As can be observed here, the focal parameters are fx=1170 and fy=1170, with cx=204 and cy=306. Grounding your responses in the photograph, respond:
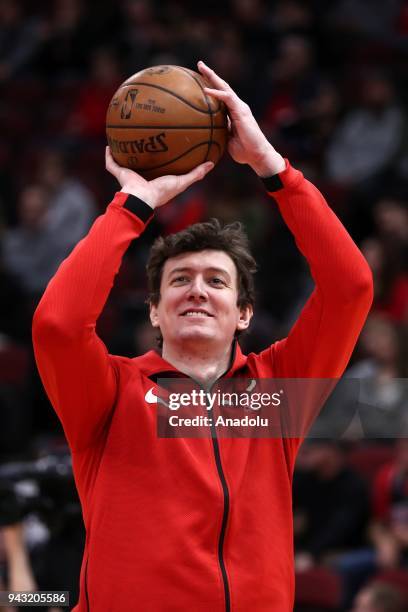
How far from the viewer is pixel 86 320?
9.75 feet

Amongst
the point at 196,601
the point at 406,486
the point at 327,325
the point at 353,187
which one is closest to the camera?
the point at 196,601

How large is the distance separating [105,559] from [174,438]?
14.0 inches

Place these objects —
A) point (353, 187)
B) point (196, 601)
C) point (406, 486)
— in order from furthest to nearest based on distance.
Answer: point (353, 187)
point (406, 486)
point (196, 601)

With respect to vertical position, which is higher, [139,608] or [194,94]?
[194,94]

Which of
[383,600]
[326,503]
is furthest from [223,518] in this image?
[326,503]

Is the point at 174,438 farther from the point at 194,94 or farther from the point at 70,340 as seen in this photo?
the point at 194,94

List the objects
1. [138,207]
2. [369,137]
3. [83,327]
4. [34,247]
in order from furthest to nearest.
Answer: [369,137] < [34,247] < [138,207] < [83,327]

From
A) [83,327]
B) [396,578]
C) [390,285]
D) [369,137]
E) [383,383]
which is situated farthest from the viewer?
[369,137]

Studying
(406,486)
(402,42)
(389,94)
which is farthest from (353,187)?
(406,486)

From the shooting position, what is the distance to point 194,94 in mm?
3205

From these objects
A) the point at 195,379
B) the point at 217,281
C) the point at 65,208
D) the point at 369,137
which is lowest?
the point at 195,379

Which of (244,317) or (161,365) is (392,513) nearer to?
(244,317)

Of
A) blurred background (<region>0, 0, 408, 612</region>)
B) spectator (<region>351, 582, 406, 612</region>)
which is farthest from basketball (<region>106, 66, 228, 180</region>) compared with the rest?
spectator (<region>351, 582, 406, 612</region>)

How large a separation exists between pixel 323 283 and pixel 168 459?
622 mm
